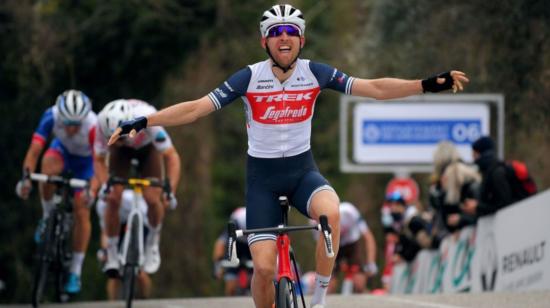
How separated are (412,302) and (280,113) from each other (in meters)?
4.41

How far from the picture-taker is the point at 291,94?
1165 centimetres

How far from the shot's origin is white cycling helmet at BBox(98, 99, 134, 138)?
15695 mm

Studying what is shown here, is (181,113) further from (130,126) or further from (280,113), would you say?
(280,113)

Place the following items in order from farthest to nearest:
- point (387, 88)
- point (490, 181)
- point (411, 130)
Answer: point (411, 130) → point (490, 181) → point (387, 88)

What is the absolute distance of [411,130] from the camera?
89.5 ft

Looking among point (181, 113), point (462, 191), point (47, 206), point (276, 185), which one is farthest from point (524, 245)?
point (181, 113)

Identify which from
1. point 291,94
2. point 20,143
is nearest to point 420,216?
point 291,94

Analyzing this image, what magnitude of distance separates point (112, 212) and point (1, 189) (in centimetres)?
1489

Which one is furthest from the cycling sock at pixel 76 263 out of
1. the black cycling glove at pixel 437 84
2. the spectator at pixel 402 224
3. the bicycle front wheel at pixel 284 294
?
the black cycling glove at pixel 437 84

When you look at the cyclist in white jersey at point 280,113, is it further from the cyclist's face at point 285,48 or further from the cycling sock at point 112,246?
the cycling sock at point 112,246

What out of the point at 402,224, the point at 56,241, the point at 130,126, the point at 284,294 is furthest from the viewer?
the point at 402,224

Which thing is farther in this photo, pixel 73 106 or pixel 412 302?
pixel 73 106

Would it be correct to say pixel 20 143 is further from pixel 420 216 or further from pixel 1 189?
pixel 420 216

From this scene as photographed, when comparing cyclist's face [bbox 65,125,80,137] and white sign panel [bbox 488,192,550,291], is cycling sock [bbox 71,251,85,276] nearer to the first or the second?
cyclist's face [bbox 65,125,80,137]
